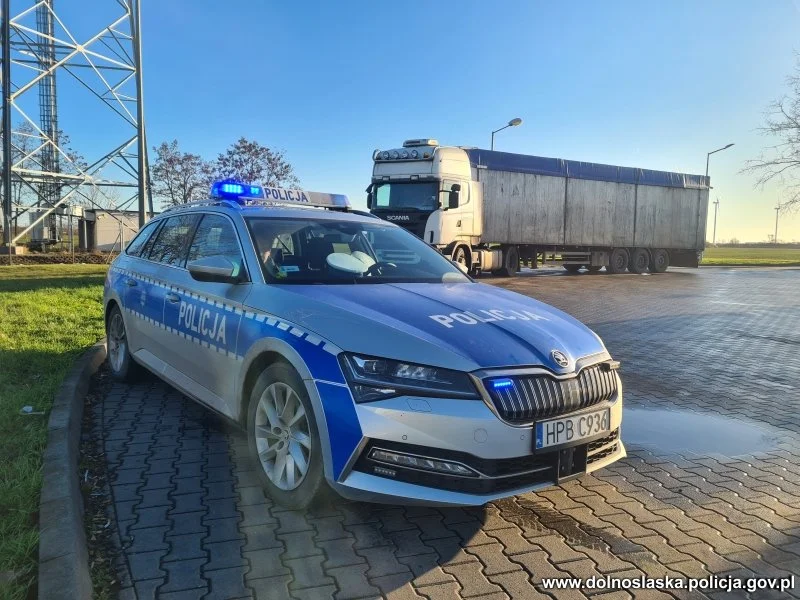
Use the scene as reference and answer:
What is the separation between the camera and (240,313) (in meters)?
3.61

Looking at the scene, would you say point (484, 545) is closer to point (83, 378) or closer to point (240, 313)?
point (240, 313)

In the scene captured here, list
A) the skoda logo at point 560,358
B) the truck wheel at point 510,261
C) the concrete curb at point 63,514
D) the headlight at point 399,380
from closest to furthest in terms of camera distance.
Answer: the concrete curb at point 63,514 < the headlight at point 399,380 < the skoda logo at point 560,358 < the truck wheel at point 510,261

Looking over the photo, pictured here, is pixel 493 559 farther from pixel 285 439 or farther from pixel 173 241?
pixel 173 241

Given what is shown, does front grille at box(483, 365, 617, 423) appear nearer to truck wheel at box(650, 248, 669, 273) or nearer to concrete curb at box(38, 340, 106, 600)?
concrete curb at box(38, 340, 106, 600)

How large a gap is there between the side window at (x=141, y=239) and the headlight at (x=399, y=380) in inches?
139

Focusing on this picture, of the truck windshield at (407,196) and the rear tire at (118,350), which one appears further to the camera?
the truck windshield at (407,196)

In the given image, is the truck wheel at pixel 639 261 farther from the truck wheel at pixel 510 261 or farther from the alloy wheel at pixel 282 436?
the alloy wheel at pixel 282 436

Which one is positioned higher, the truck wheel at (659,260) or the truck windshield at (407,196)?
the truck windshield at (407,196)

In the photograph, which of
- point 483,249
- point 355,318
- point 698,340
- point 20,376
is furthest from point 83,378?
point 483,249

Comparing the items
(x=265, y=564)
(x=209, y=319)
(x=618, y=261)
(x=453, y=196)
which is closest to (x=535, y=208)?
(x=453, y=196)

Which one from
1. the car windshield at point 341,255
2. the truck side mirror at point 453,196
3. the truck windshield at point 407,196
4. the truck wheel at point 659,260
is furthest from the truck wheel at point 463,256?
the car windshield at point 341,255

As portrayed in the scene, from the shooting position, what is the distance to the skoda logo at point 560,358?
298 cm

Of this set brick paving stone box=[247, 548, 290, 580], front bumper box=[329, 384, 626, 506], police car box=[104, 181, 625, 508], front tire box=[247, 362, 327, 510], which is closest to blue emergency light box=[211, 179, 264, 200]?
police car box=[104, 181, 625, 508]

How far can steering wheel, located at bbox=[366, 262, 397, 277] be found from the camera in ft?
13.2
